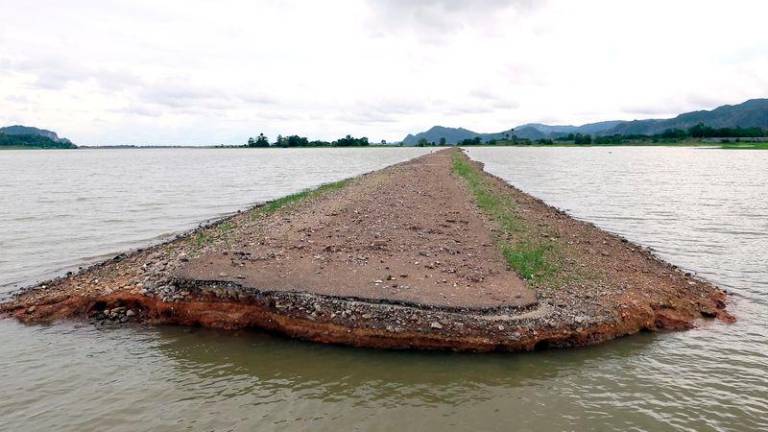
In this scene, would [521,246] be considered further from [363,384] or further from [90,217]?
[90,217]

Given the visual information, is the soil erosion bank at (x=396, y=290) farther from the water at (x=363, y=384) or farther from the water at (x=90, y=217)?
the water at (x=90, y=217)

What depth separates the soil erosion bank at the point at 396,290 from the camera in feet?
35.2

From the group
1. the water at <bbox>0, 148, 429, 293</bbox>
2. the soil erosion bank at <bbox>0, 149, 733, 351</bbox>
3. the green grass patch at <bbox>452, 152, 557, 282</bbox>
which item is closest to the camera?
the soil erosion bank at <bbox>0, 149, 733, 351</bbox>

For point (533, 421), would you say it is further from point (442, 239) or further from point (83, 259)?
point (83, 259)

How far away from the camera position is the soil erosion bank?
10.7 metres

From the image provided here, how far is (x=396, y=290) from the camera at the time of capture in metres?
11.9

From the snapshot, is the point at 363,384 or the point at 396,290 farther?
the point at 396,290

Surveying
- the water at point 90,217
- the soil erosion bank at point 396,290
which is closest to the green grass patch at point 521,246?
the soil erosion bank at point 396,290

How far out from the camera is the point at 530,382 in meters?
9.13

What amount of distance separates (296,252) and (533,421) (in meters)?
9.49

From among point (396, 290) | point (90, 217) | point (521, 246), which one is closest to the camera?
point (396, 290)

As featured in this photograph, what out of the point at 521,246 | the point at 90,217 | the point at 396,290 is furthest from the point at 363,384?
the point at 90,217

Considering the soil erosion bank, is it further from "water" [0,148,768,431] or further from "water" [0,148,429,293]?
"water" [0,148,429,293]

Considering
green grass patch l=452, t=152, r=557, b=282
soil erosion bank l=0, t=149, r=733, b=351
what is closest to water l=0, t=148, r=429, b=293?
soil erosion bank l=0, t=149, r=733, b=351
